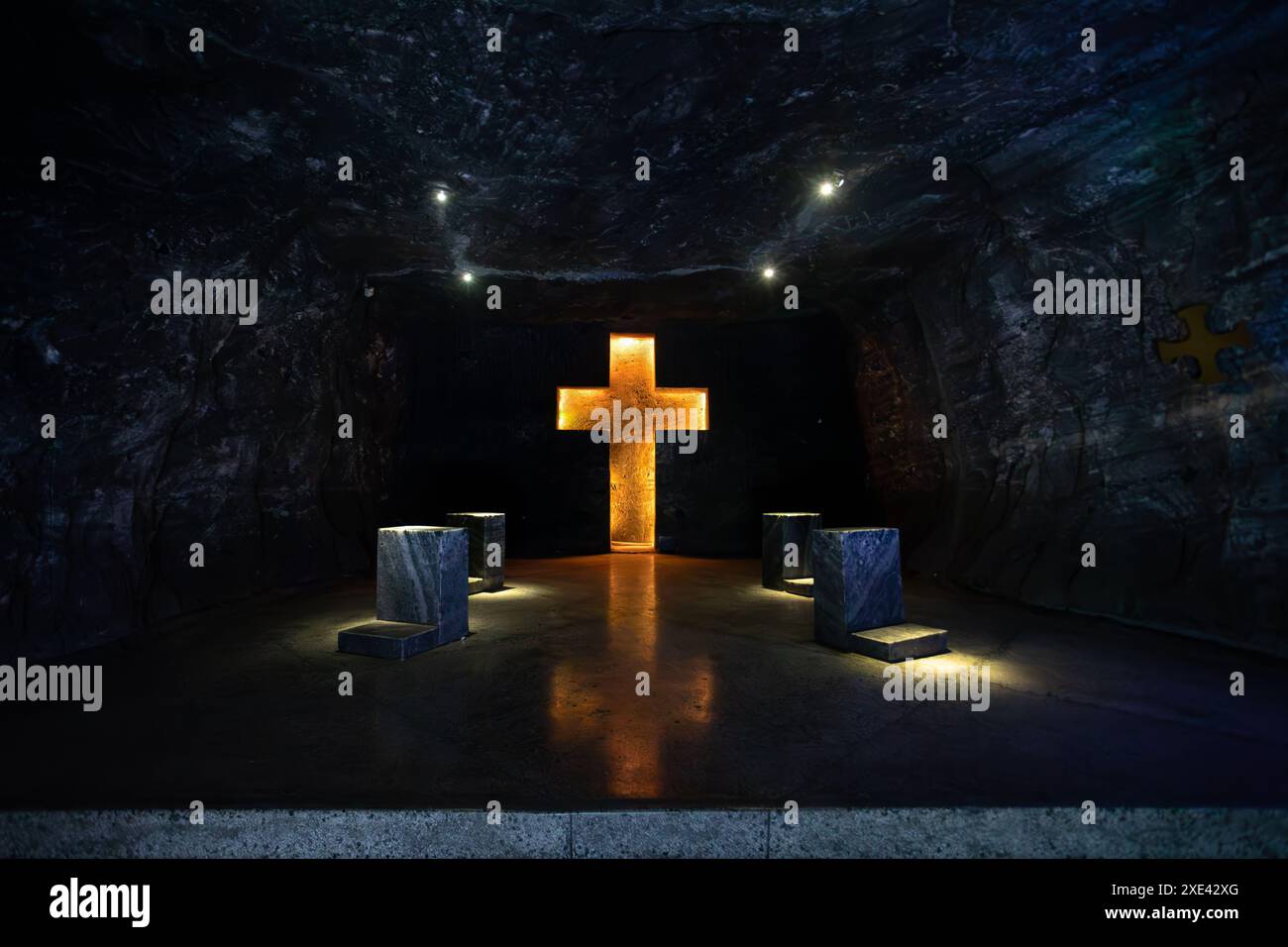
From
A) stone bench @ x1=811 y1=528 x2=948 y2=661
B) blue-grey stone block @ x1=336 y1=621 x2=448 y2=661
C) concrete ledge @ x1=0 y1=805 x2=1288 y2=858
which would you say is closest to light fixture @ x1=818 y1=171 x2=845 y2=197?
stone bench @ x1=811 y1=528 x2=948 y2=661

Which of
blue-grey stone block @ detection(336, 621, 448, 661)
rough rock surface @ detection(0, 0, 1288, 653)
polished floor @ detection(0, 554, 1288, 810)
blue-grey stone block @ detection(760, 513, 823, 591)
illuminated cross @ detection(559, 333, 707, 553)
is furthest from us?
illuminated cross @ detection(559, 333, 707, 553)

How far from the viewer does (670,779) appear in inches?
110

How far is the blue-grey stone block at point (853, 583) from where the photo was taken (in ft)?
16.5

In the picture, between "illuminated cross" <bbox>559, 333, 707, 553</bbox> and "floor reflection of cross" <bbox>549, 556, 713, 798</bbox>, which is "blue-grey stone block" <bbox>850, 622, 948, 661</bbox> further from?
"illuminated cross" <bbox>559, 333, 707, 553</bbox>

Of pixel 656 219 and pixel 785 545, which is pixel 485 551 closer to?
pixel 785 545

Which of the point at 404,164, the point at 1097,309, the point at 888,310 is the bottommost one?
the point at 1097,309

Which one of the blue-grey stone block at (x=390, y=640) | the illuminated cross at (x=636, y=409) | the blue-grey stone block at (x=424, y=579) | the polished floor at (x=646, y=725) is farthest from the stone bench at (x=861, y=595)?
the illuminated cross at (x=636, y=409)

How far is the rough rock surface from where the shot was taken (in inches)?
183

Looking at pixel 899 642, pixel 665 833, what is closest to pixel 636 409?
pixel 899 642

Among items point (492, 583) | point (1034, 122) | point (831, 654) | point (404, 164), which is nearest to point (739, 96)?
point (1034, 122)

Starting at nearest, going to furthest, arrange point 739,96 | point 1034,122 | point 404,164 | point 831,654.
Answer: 1. point 831,654
2. point 739,96
3. point 1034,122
4. point 404,164

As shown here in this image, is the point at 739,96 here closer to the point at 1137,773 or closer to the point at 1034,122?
the point at 1034,122

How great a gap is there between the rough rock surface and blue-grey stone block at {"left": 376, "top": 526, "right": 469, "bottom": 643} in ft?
7.97

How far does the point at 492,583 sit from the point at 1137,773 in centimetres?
638
